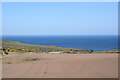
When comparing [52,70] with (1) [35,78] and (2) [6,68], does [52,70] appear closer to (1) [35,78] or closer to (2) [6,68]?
(1) [35,78]

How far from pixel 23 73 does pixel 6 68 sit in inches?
51.6

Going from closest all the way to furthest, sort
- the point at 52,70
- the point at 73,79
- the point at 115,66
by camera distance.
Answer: the point at 73,79 → the point at 52,70 → the point at 115,66

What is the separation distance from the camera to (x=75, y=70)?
25.2 feet

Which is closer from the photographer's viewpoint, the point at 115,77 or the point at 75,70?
the point at 115,77

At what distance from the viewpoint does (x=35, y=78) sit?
259 inches

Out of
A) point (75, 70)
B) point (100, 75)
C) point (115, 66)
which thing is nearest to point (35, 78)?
point (75, 70)

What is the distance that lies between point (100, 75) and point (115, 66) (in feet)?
6.31

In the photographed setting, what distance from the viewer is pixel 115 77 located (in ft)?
22.2

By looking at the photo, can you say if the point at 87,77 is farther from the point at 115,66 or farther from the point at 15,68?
the point at 15,68

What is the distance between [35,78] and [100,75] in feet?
8.19

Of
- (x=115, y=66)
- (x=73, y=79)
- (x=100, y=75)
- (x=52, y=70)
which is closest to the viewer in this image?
(x=73, y=79)

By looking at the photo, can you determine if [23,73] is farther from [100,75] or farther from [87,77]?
[100,75]

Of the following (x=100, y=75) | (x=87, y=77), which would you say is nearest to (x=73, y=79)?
(x=87, y=77)

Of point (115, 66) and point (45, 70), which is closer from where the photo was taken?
point (45, 70)
